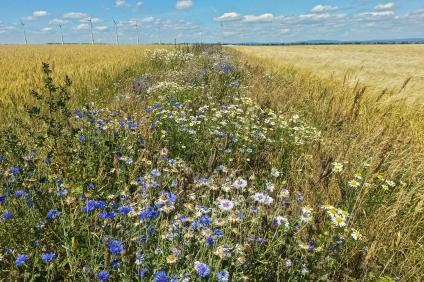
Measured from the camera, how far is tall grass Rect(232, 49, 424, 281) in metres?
2.76

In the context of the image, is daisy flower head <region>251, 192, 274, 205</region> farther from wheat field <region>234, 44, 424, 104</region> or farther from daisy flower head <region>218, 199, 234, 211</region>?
wheat field <region>234, 44, 424, 104</region>

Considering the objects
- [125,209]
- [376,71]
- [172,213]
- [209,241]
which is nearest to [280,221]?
[209,241]

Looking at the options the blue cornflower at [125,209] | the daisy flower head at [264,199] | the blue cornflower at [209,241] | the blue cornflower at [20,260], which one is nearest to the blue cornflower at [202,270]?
the blue cornflower at [209,241]

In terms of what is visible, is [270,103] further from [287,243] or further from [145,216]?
[145,216]

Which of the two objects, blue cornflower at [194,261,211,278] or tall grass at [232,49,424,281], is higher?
blue cornflower at [194,261,211,278]

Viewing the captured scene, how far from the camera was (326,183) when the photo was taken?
11.9 feet

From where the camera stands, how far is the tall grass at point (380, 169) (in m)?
2.76

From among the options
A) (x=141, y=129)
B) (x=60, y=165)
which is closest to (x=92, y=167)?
(x=60, y=165)

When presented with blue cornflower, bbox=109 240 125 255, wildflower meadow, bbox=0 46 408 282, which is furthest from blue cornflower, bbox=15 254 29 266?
blue cornflower, bbox=109 240 125 255

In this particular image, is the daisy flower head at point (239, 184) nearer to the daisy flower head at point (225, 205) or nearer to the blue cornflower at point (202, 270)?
the daisy flower head at point (225, 205)

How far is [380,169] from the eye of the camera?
13.2ft

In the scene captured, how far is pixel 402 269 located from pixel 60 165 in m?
3.49

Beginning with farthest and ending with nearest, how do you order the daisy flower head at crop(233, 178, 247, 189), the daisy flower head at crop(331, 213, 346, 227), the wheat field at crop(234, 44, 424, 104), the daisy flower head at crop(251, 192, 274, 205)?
the wheat field at crop(234, 44, 424, 104) < the daisy flower head at crop(233, 178, 247, 189) < the daisy flower head at crop(251, 192, 274, 205) < the daisy flower head at crop(331, 213, 346, 227)

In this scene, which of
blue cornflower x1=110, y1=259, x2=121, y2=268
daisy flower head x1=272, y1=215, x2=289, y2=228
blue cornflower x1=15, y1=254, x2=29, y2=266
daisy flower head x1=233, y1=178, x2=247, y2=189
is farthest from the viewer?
daisy flower head x1=233, y1=178, x2=247, y2=189
